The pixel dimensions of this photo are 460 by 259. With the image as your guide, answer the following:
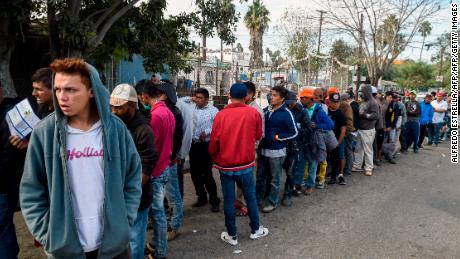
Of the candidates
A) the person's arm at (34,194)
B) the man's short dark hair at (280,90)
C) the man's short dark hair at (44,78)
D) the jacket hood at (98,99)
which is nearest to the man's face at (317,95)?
the man's short dark hair at (280,90)

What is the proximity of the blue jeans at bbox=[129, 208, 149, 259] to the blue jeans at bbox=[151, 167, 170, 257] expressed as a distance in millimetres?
453

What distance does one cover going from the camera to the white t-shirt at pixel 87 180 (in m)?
1.90

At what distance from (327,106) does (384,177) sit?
2.20 metres

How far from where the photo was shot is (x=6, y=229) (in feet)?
Result: 8.74

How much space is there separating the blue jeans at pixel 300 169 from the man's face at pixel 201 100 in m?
1.89

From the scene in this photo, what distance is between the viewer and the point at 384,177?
784 centimetres

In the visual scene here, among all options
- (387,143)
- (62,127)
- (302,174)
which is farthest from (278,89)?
(387,143)

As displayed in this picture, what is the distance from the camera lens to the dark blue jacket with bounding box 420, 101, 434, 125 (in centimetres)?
1173

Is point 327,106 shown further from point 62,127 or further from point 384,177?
point 62,127

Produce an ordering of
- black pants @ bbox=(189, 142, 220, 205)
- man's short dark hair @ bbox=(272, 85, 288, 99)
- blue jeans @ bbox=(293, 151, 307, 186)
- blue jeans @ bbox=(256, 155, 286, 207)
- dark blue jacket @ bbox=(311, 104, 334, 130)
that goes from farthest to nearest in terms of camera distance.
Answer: dark blue jacket @ bbox=(311, 104, 334, 130), blue jeans @ bbox=(293, 151, 307, 186), black pants @ bbox=(189, 142, 220, 205), blue jeans @ bbox=(256, 155, 286, 207), man's short dark hair @ bbox=(272, 85, 288, 99)

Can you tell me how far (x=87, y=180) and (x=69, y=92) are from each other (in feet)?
1.56

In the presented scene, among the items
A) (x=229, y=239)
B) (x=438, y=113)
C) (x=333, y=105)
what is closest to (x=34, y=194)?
(x=229, y=239)

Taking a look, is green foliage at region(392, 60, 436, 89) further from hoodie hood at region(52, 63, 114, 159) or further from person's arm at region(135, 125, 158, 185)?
hoodie hood at region(52, 63, 114, 159)

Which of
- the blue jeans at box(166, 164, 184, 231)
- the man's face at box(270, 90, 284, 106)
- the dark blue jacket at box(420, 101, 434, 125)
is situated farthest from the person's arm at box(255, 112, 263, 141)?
the dark blue jacket at box(420, 101, 434, 125)
